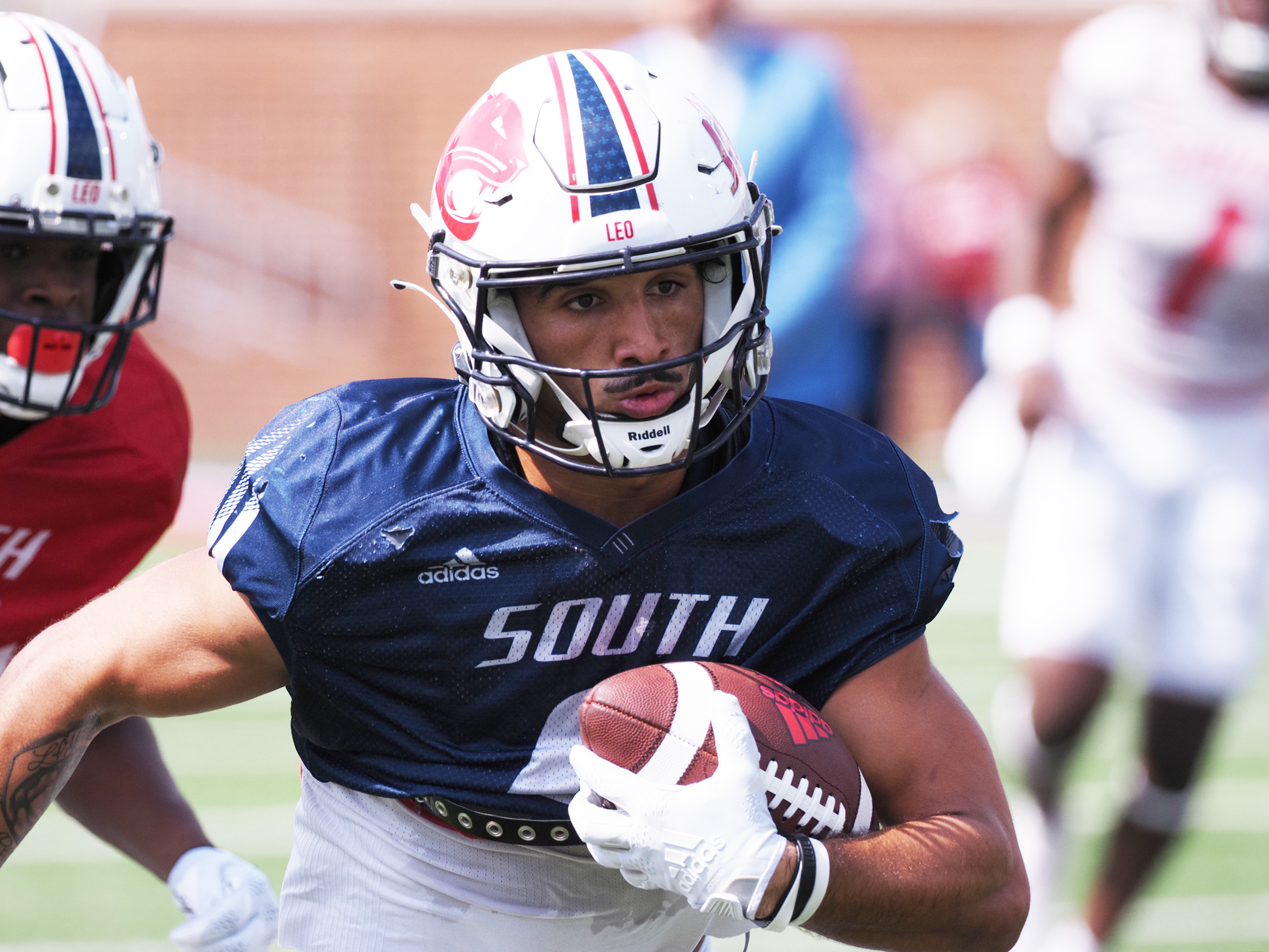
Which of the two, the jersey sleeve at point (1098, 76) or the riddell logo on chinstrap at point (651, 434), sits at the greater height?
the jersey sleeve at point (1098, 76)

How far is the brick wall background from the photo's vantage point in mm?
13516

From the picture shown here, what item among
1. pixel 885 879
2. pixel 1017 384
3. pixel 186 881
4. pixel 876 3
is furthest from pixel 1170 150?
pixel 876 3

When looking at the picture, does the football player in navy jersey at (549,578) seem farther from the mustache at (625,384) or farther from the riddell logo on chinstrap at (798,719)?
the riddell logo on chinstrap at (798,719)

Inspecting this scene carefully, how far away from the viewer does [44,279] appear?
3000 millimetres

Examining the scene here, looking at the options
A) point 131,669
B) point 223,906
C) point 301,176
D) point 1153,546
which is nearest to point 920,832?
point 131,669

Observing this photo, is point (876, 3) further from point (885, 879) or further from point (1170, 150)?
point (885, 879)

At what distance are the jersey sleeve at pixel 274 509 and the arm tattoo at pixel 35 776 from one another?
0.34 m

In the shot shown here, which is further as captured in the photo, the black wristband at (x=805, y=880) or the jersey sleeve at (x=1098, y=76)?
the jersey sleeve at (x=1098, y=76)

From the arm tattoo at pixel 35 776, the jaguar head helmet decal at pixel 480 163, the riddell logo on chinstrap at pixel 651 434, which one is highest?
the jaguar head helmet decal at pixel 480 163

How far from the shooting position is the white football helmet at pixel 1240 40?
3895 mm

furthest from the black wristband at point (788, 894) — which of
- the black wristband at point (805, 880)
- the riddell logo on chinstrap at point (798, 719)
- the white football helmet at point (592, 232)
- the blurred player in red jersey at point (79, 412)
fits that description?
the blurred player in red jersey at point (79, 412)

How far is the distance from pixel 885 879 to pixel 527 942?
0.56 metres

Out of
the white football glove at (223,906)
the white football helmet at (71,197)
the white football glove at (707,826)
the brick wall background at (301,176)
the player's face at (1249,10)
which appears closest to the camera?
the white football glove at (707,826)

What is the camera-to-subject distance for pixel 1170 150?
4059 millimetres
